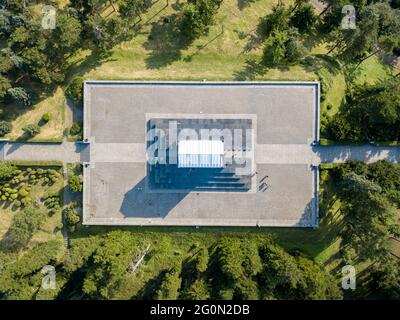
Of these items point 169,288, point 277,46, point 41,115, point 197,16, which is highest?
point 197,16

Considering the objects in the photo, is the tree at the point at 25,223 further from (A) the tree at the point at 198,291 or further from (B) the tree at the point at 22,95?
(A) the tree at the point at 198,291

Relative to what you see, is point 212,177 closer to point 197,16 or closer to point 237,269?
point 237,269

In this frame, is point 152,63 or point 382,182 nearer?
point 382,182

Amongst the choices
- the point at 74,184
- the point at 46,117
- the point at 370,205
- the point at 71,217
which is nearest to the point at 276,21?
the point at 370,205

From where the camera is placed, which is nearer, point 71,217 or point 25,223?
point 25,223

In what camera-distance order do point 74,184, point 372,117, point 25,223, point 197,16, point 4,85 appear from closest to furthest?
point 25,223 < point 372,117 < point 197,16 < point 4,85 < point 74,184

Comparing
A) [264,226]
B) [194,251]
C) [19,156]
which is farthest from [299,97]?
[19,156]
